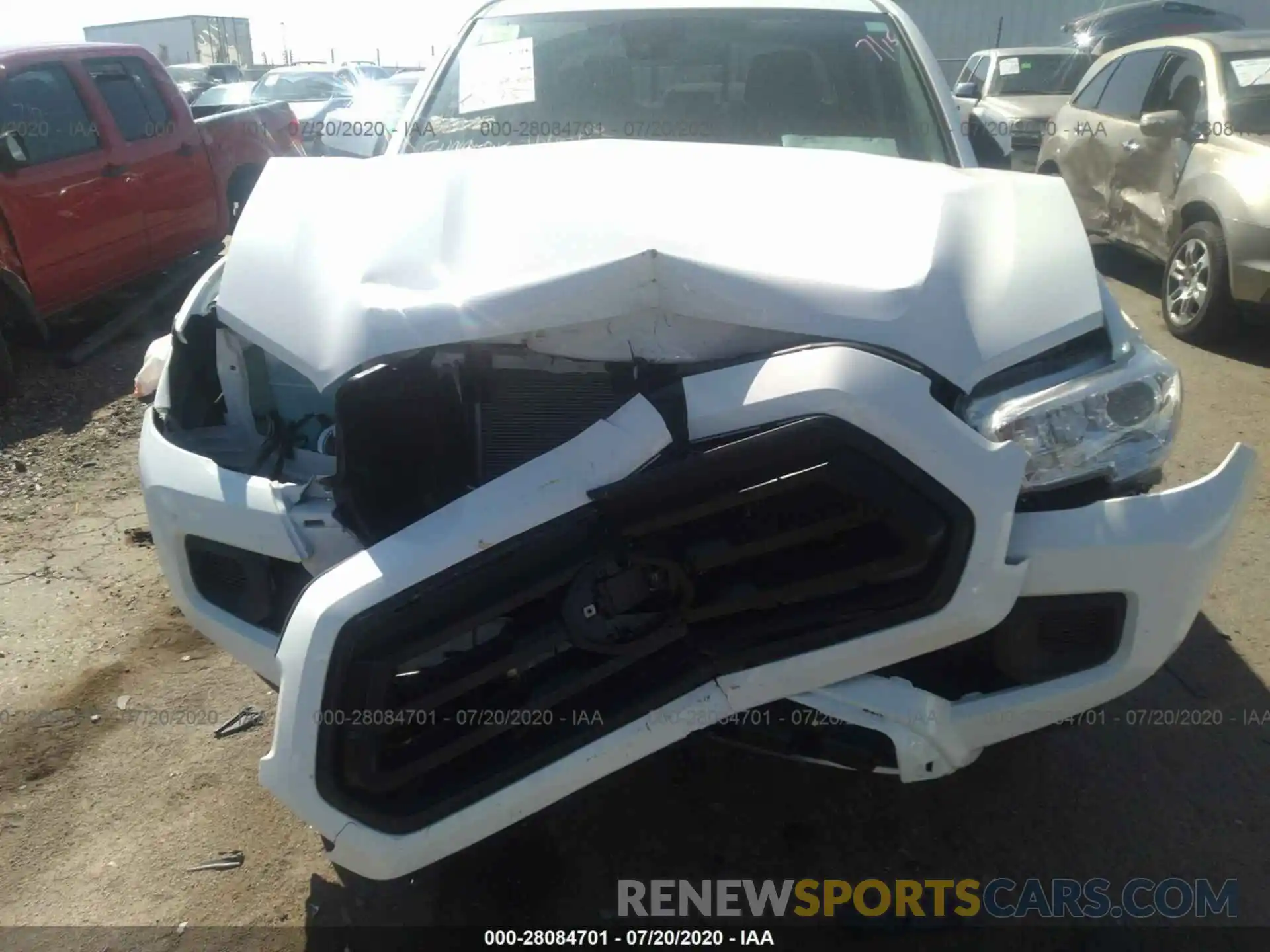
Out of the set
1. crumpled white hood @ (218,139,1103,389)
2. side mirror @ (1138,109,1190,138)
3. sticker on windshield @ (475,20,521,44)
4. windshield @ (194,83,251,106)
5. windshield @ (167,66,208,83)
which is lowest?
windshield @ (167,66,208,83)

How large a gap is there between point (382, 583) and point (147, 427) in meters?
0.90

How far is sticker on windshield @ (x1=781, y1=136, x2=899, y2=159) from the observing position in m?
2.91

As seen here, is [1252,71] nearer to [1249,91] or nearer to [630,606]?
[1249,91]

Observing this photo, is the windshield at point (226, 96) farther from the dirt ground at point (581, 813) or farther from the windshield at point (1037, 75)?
the dirt ground at point (581, 813)

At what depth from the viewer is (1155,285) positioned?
726cm

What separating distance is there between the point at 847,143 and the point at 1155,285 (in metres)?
5.40

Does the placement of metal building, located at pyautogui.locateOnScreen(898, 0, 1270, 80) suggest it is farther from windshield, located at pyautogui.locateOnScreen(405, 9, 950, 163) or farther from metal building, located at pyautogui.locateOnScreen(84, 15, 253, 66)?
metal building, located at pyautogui.locateOnScreen(84, 15, 253, 66)

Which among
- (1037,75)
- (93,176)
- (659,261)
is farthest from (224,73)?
(659,261)

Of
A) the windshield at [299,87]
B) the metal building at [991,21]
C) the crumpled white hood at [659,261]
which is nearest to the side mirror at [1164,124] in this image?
the crumpled white hood at [659,261]

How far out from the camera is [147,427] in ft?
7.20

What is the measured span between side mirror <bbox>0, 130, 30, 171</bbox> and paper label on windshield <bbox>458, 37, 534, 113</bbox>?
3.50 meters

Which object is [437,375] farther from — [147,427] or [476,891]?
[476,891]

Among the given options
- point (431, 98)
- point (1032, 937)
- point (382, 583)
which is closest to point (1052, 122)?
point (431, 98)

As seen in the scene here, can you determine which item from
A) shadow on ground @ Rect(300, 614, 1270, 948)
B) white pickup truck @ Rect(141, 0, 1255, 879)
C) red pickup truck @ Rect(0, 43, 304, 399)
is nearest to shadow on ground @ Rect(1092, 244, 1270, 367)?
shadow on ground @ Rect(300, 614, 1270, 948)
